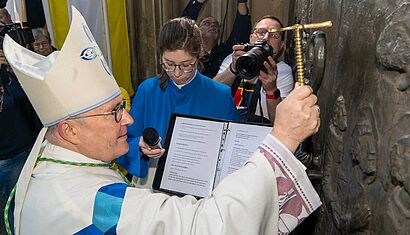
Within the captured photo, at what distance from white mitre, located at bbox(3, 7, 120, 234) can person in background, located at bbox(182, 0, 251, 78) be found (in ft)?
6.94

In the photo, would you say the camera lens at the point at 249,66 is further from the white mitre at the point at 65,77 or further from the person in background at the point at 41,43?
the person in background at the point at 41,43

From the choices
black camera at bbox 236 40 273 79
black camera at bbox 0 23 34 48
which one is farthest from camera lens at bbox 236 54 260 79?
black camera at bbox 0 23 34 48

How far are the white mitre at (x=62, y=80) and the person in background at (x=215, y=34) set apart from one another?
212 cm

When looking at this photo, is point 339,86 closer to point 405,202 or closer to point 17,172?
point 405,202

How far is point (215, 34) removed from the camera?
3.52m

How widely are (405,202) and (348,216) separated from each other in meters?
0.35

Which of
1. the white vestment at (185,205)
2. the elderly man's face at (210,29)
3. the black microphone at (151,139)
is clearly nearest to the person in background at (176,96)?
the black microphone at (151,139)

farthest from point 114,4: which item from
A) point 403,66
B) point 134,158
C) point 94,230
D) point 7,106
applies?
point 403,66

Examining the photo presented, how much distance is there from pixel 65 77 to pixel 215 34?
8.17 feet

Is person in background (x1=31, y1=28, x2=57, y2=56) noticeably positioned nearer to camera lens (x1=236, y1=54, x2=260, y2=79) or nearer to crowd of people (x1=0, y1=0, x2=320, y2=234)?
crowd of people (x1=0, y1=0, x2=320, y2=234)

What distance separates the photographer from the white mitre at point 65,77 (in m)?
1.15

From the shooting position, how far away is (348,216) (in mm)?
1203

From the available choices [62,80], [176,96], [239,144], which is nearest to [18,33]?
[176,96]

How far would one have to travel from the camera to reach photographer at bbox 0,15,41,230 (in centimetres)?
265
